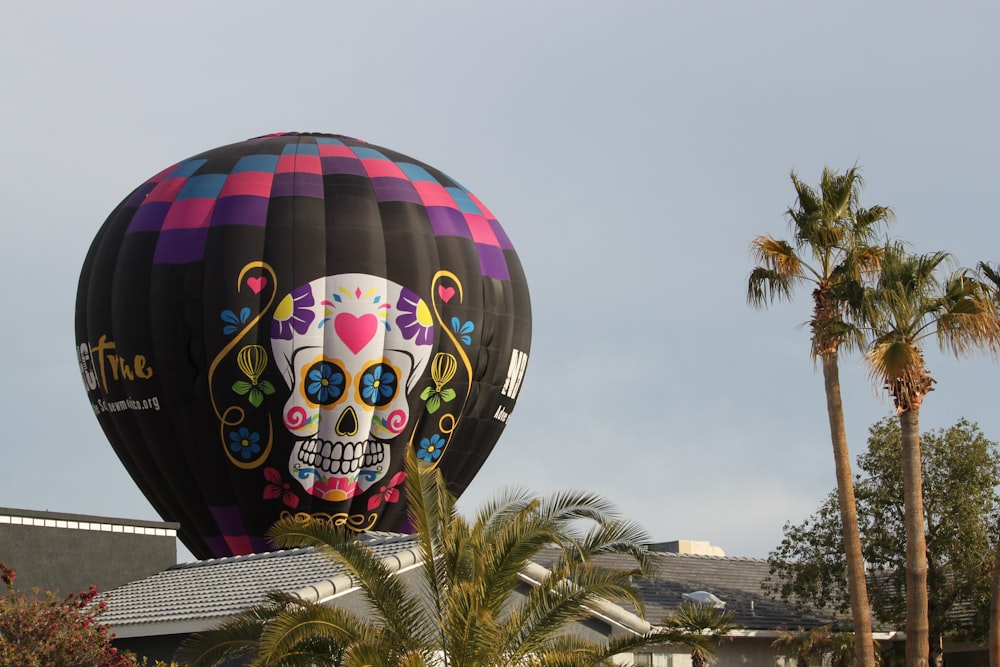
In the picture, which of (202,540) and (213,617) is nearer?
(213,617)

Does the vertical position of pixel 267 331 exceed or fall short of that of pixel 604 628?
it exceeds it

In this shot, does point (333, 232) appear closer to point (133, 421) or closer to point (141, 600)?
point (133, 421)

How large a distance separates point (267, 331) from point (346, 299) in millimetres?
1790

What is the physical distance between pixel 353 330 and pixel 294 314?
128 cm

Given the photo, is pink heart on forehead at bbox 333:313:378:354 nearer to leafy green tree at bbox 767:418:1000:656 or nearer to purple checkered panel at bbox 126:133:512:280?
purple checkered panel at bbox 126:133:512:280

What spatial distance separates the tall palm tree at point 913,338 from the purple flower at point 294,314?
11.5 m

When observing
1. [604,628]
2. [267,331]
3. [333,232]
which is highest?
[333,232]

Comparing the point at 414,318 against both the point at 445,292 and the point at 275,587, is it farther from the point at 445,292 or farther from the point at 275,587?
the point at 275,587

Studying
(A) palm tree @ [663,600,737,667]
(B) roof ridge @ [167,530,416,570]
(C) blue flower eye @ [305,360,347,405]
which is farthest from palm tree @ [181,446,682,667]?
(C) blue flower eye @ [305,360,347,405]

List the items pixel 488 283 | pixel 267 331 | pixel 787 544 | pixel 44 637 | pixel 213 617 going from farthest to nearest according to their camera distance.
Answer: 1. pixel 787 544
2. pixel 488 283
3. pixel 267 331
4. pixel 213 617
5. pixel 44 637

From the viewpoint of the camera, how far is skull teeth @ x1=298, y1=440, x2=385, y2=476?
32.5 m

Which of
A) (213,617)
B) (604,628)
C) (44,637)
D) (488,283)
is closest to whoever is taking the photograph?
(44,637)

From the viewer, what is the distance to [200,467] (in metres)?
32.8

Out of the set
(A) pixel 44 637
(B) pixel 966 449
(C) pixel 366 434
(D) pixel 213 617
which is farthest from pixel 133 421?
(B) pixel 966 449
